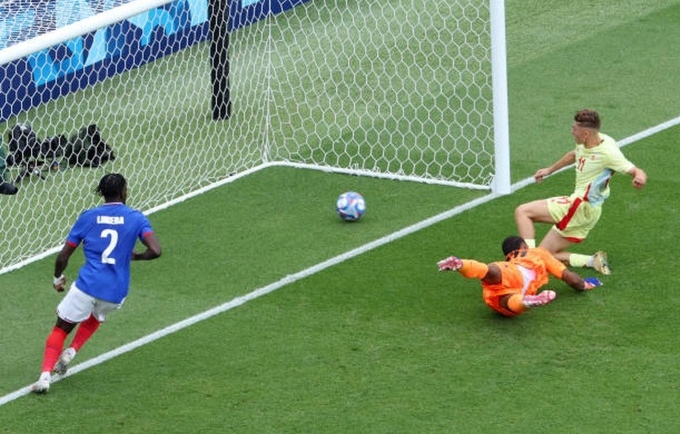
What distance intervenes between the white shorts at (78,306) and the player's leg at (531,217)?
2999mm

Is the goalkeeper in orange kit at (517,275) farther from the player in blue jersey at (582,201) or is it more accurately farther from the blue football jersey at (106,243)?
the blue football jersey at (106,243)

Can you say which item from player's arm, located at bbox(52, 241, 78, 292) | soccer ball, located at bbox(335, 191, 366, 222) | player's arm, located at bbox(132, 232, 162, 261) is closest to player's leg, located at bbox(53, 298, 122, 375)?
player's arm, located at bbox(52, 241, 78, 292)

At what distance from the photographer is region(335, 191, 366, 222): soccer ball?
475 inches

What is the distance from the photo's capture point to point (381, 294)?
10.6 m

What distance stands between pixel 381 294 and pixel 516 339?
122cm

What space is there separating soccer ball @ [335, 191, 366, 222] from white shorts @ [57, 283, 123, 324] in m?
3.01

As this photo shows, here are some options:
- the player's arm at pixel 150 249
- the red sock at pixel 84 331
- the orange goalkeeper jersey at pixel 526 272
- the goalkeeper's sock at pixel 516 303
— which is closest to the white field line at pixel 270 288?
the red sock at pixel 84 331

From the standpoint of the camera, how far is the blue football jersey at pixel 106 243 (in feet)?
30.6

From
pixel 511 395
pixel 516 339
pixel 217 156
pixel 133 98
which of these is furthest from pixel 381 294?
pixel 133 98

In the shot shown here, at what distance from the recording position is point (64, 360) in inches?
374

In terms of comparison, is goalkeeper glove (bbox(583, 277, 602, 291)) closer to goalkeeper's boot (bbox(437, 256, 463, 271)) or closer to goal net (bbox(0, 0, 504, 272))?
goalkeeper's boot (bbox(437, 256, 463, 271))

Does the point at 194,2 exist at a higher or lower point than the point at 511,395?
higher

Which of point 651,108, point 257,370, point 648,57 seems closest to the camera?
point 257,370

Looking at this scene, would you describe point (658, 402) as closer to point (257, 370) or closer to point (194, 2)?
point (257, 370)
